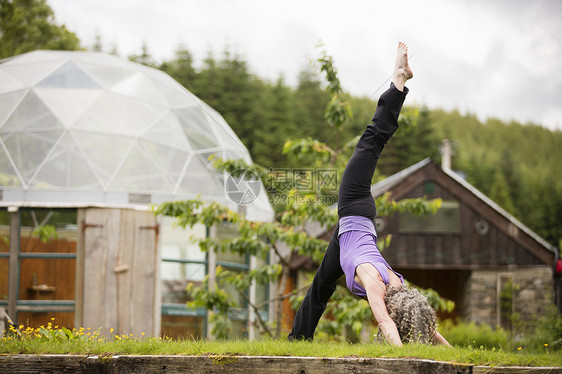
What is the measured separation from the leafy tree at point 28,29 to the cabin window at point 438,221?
12.6 m

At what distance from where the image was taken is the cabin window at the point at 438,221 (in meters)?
17.2

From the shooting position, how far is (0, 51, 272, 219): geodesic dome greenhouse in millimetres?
9820

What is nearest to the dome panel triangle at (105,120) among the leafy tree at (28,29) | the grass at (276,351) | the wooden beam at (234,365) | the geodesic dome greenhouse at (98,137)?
the geodesic dome greenhouse at (98,137)

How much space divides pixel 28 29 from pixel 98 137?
953 centimetres

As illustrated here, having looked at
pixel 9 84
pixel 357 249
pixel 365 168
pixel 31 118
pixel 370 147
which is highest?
pixel 9 84

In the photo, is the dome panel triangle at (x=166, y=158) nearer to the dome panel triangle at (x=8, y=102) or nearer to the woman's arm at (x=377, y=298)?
the dome panel triangle at (x=8, y=102)

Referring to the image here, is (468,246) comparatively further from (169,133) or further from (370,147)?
(370,147)

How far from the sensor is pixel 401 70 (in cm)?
402

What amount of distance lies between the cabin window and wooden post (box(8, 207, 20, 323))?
11.2 m

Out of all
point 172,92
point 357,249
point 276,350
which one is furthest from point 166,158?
point 276,350

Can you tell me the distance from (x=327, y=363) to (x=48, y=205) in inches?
309

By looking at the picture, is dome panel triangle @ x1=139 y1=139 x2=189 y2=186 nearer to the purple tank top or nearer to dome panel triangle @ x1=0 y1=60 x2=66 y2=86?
dome panel triangle @ x1=0 y1=60 x2=66 y2=86

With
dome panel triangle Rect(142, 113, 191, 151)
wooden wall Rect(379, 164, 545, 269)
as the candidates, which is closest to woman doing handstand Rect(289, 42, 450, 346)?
dome panel triangle Rect(142, 113, 191, 151)

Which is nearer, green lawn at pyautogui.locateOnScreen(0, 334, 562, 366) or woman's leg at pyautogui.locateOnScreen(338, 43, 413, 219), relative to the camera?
green lawn at pyautogui.locateOnScreen(0, 334, 562, 366)
